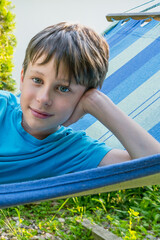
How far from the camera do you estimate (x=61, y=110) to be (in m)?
1.38

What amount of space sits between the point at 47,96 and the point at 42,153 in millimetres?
312

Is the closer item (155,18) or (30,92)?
(30,92)

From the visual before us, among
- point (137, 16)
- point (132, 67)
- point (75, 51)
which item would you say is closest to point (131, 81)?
point (132, 67)

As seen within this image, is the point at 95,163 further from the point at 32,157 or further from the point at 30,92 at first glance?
the point at 30,92

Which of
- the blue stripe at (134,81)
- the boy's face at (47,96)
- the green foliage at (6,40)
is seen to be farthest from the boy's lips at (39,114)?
the green foliage at (6,40)

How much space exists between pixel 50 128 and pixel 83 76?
0.82 feet

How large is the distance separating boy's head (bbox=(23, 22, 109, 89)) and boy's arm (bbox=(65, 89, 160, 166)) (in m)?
0.07

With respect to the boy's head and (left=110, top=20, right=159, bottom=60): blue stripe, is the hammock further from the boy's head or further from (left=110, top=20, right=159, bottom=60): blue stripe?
the boy's head

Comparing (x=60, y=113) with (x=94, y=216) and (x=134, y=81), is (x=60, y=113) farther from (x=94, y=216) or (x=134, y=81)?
(x=94, y=216)

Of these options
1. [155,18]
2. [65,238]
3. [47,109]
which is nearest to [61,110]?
[47,109]

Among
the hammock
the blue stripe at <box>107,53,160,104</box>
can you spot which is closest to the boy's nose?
the hammock

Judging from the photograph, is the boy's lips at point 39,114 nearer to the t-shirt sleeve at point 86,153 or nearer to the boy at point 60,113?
the boy at point 60,113

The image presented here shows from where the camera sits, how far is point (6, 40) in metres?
4.56

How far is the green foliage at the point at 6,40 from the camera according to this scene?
4438 mm
